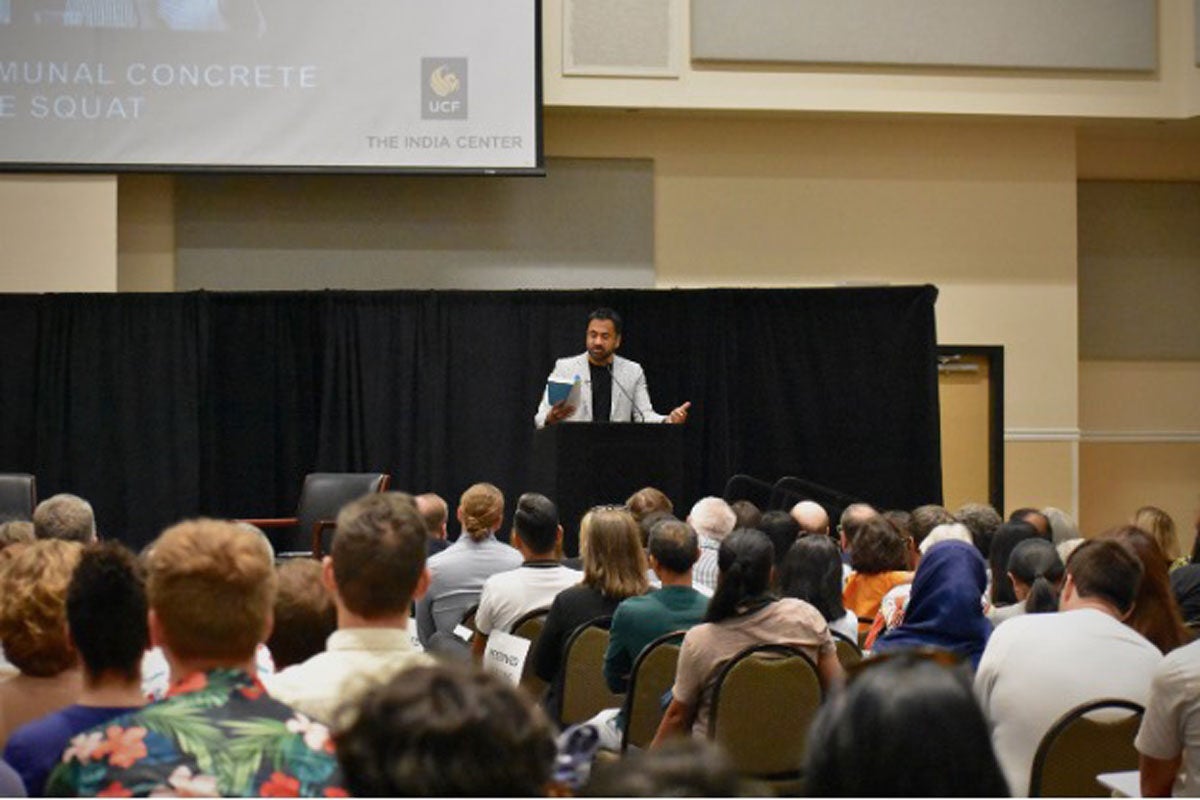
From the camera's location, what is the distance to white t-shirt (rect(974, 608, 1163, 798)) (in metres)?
3.60

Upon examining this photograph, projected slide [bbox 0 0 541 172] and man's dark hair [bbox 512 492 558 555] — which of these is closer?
man's dark hair [bbox 512 492 558 555]

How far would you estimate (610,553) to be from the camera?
4898 millimetres

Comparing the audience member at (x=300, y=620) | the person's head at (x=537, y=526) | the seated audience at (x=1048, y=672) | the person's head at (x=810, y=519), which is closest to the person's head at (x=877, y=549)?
the person's head at (x=537, y=526)

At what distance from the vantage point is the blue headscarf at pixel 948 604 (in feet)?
14.1

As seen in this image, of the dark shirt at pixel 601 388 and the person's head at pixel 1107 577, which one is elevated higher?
the dark shirt at pixel 601 388

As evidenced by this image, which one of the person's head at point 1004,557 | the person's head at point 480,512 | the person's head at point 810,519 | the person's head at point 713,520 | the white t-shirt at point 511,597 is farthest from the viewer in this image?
the person's head at point 810,519

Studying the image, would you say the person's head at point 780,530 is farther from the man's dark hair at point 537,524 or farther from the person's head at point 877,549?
the man's dark hair at point 537,524

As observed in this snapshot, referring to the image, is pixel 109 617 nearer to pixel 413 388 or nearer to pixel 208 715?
pixel 208 715

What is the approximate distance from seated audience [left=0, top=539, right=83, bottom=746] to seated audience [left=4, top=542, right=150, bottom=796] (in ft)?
0.95

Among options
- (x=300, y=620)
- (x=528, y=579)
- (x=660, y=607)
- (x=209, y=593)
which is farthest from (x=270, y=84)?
(x=209, y=593)

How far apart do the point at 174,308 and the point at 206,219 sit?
1016 millimetres

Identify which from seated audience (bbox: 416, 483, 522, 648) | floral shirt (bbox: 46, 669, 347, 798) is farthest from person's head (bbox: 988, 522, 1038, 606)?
floral shirt (bbox: 46, 669, 347, 798)

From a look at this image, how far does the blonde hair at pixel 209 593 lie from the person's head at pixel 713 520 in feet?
13.6

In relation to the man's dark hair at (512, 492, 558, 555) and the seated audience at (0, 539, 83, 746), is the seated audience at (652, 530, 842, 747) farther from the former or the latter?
the seated audience at (0, 539, 83, 746)
